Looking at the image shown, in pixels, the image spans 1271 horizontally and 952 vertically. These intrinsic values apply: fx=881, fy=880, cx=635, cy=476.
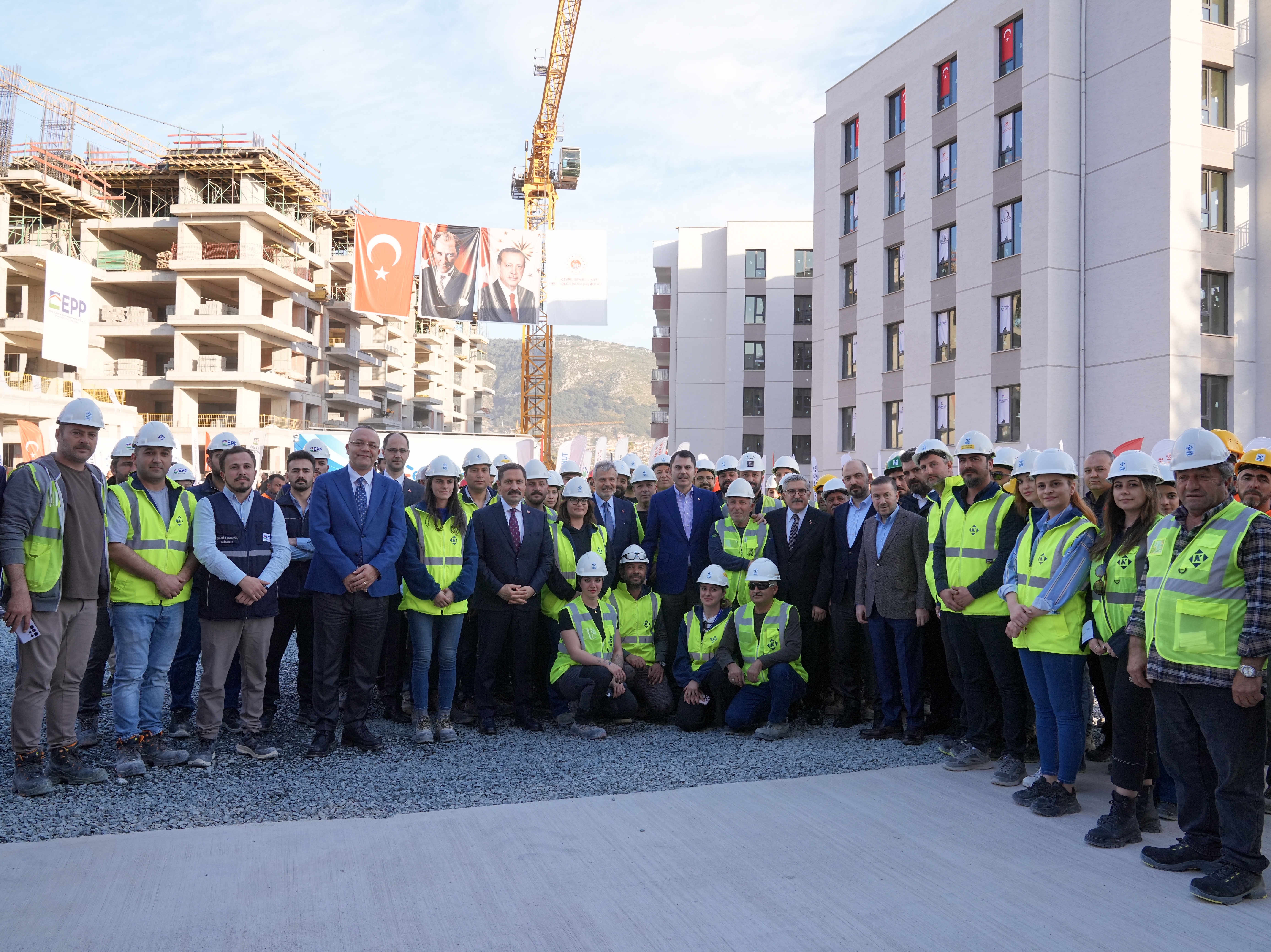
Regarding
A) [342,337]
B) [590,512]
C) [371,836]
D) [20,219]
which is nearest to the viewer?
[371,836]

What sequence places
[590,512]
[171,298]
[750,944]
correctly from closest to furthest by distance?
[750,944] < [590,512] < [171,298]


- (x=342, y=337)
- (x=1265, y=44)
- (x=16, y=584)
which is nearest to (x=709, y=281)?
(x=342, y=337)

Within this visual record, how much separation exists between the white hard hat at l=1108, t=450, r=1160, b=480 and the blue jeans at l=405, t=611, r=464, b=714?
466cm

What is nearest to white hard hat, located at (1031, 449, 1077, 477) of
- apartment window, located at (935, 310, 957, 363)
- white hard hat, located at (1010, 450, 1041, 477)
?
white hard hat, located at (1010, 450, 1041, 477)

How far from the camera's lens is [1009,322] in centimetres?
2352

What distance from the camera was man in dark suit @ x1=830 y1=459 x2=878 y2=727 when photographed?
24.5 feet

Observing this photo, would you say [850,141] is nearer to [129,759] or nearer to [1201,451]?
[1201,451]

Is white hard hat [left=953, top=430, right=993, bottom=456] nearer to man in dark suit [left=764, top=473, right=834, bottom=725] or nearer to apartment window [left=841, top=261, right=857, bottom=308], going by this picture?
man in dark suit [left=764, top=473, right=834, bottom=725]

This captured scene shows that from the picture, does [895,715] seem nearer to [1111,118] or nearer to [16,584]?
[16,584]

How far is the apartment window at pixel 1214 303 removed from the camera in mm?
20766

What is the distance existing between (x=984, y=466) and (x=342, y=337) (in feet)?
183

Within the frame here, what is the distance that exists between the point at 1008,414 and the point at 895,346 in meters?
5.64

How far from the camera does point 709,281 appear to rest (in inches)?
1892

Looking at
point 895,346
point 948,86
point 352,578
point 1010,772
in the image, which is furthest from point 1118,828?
point 948,86
